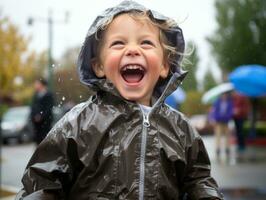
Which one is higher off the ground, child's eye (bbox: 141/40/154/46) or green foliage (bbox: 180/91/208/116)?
child's eye (bbox: 141/40/154/46)

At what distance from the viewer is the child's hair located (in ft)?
7.38

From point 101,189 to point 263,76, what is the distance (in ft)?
37.1

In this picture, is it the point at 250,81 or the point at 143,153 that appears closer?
the point at 143,153

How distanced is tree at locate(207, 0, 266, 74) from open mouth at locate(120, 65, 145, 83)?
19271mm

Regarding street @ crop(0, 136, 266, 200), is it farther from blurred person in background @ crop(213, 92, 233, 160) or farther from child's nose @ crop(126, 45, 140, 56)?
child's nose @ crop(126, 45, 140, 56)

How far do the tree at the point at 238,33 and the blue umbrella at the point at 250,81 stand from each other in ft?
26.4

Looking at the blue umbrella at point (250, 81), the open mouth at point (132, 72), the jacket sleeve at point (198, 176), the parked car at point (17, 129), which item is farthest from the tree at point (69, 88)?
the parked car at point (17, 129)

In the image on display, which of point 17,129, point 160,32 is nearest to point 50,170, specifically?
point 160,32

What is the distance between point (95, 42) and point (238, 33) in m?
22.4

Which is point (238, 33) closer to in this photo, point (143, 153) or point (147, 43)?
point (147, 43)

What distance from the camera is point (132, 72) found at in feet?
7.20

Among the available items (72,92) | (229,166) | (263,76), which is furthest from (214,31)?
(72,92)

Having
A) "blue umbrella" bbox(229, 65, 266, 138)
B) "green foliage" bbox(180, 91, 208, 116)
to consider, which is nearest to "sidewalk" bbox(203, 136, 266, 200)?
"blue umbrella" bbox(229, 65, 266, 138)

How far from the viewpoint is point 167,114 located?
89.4 inches
